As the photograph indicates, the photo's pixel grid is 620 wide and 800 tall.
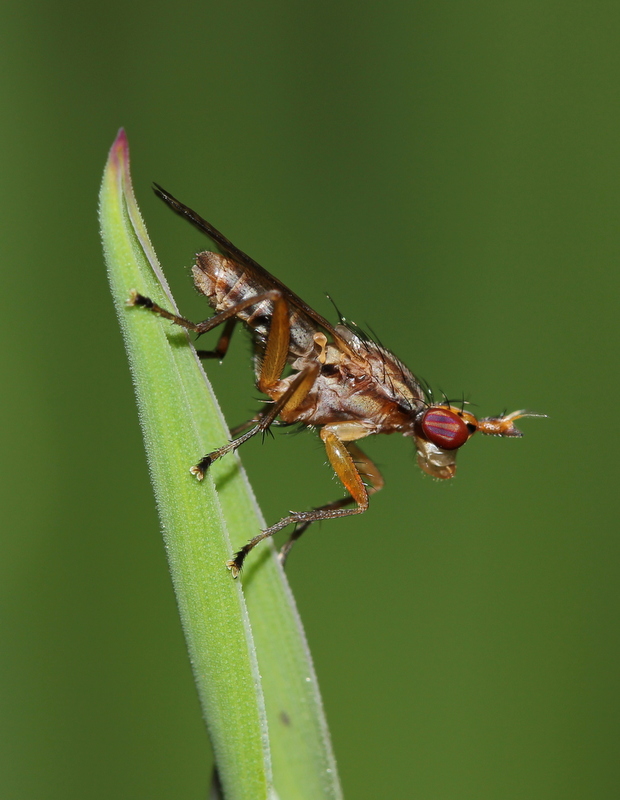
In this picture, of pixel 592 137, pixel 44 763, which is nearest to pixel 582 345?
pixel 592 137

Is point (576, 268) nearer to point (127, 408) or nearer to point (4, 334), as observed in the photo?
point (127, 408)

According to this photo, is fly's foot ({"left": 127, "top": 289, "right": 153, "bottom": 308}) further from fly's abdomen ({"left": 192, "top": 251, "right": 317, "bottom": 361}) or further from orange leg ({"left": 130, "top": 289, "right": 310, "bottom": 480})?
fly's abdomen ({"left": 192, "top": 251, "right": 317, "bottom": 361})

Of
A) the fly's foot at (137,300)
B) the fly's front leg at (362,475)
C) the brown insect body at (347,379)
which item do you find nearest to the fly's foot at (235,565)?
the fly's foot at (137,300)

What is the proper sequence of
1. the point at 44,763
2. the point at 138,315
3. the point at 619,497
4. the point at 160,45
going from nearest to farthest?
the point at 138,315, the point at 44,763, the point at 619,497, the point at 160,45

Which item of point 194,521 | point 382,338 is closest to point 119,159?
point 194,521

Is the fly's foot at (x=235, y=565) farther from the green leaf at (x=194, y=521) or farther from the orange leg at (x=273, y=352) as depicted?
the orange leg at (x=273, y=352)

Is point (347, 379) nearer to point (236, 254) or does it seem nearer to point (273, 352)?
point (273, 352)
